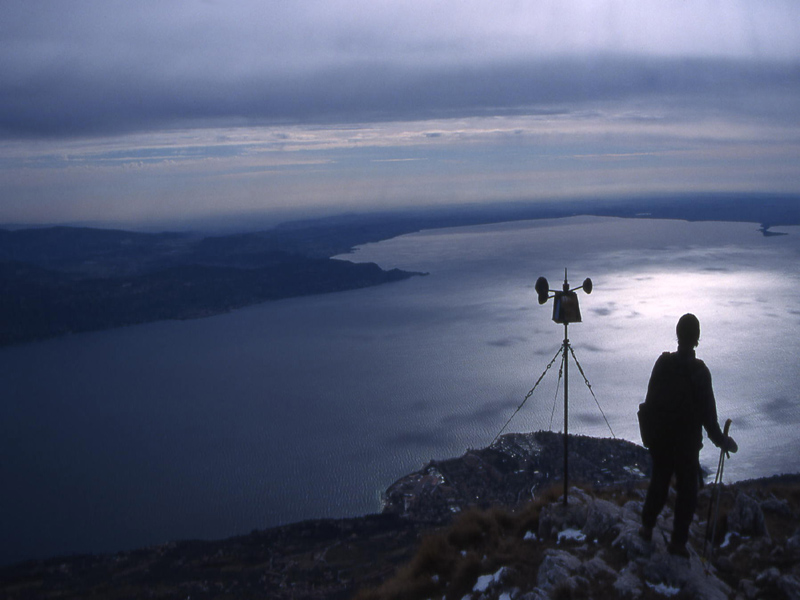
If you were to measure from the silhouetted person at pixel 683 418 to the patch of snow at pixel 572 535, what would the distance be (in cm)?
77

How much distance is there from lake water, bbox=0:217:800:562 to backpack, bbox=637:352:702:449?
13.2m

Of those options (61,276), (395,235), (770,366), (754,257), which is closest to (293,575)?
(770,366)

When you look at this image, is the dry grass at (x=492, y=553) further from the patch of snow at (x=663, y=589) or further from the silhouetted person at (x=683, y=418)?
the silhouetted person at (x=683, y=418)

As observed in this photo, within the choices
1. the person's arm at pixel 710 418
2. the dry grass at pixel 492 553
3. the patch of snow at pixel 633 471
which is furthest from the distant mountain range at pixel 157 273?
the person's arm at pixel 710 418

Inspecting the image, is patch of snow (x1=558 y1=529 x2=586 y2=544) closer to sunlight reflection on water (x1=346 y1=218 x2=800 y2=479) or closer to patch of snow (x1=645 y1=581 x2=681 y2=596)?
patch of snow (x1=645 y1=581 x2=681 y2=596)

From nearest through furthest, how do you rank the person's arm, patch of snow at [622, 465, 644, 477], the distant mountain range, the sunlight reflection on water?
the person's arm
patch of snow at [622, 465, 644, 477]
the sunlight reflection on water
the distant mountain range

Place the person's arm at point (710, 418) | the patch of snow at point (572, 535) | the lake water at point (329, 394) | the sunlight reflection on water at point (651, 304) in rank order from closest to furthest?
1. the person's arm at point (710, 418)
2. the patch of snow at point (572, 535)
3. the lake water at point (329, 394)
4. the sunlight reflection on water at point (651, 304)

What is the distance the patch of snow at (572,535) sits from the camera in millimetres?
3830

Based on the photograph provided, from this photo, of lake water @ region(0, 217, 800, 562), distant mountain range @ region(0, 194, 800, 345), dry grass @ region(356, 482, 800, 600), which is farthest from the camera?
distant mountain range @ region(0, 194, 800, 345)

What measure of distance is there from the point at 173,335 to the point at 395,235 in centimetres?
5917

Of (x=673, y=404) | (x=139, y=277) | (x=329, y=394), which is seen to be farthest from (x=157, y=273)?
(x=673, y=404)

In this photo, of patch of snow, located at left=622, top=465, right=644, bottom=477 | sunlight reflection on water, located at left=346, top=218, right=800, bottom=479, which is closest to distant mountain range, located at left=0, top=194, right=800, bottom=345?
sunlight reflection on water, located at left=346, top=218, right=800, bottom=479

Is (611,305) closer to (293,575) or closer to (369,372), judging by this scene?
(369,372)

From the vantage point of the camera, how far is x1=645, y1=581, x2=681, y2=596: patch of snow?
2.92 metres
